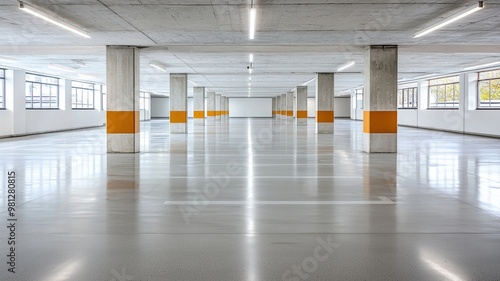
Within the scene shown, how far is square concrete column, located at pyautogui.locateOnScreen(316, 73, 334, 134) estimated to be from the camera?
3119cm

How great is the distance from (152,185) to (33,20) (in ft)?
19.7

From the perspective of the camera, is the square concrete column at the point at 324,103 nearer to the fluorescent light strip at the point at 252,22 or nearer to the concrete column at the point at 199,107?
the concrete column at the point at 199,107

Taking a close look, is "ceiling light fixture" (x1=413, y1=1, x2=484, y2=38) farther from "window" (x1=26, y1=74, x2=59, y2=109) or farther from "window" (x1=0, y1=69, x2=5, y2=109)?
"window" (x1=26, y1=74, x2=59, y2=109)

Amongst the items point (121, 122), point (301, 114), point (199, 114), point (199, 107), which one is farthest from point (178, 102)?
point (301, 114)

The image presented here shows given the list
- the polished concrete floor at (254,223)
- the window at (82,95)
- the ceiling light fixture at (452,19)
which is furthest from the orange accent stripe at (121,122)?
the window at (82,95)

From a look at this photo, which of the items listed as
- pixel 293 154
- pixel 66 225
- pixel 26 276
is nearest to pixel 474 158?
pixel 293 154

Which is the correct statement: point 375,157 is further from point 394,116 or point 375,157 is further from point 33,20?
point 33,20

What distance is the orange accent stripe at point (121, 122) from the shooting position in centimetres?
1798

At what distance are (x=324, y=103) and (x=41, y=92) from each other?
1868 cm

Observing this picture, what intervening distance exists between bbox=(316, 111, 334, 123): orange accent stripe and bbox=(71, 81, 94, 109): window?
1920 centimetres

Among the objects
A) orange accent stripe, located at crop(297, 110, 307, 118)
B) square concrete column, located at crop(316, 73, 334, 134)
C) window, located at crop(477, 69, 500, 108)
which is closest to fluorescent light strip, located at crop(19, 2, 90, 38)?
square concrete column, located at crop(316, 73, 334, 134)

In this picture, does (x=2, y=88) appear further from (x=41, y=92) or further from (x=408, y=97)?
(x=408, y=97)

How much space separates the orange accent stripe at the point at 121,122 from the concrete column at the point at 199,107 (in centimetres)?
2473

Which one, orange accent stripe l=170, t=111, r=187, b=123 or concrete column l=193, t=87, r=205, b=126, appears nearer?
orange accent stripe l=170, t=111, r=187, b=123
